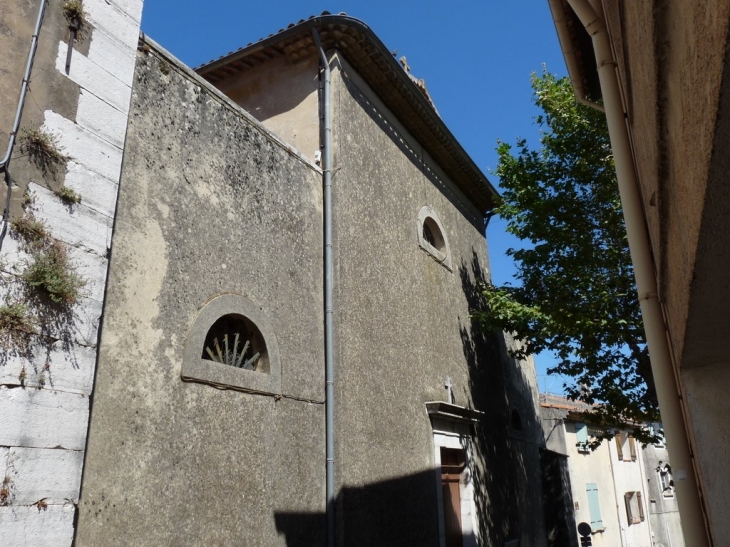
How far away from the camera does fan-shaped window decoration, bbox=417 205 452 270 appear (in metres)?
9.92

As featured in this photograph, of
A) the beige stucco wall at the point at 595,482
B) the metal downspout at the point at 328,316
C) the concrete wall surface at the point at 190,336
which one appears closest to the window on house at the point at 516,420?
the beige stucco wall at the point at 595,482

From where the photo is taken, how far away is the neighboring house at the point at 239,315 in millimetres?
3879

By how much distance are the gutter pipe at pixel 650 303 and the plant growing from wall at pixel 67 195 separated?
3412 millimetres

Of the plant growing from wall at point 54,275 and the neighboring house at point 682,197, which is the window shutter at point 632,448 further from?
the plant growing from wall at point 54,275

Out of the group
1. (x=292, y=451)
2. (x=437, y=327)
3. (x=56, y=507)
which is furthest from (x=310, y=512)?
(x=437, y=327)

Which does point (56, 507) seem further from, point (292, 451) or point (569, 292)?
point (569, 292)

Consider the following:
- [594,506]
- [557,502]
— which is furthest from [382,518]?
[594,506]

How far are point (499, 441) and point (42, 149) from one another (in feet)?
29.2

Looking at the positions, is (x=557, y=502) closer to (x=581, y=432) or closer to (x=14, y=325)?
(x=581, y=432)

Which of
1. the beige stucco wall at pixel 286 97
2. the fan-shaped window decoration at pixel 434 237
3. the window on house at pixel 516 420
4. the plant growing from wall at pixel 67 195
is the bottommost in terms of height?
the window on house at pixel 516 420

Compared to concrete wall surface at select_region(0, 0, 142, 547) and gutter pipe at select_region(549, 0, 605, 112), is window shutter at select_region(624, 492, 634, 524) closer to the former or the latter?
gutter pipe at select_region(549, 0, 605, 112)

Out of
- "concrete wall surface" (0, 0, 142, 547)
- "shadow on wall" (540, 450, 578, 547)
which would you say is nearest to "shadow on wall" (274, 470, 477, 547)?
"concrete wall surface" (0, 0, 142, 547)

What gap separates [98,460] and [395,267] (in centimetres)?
510

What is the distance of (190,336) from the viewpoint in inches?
199
